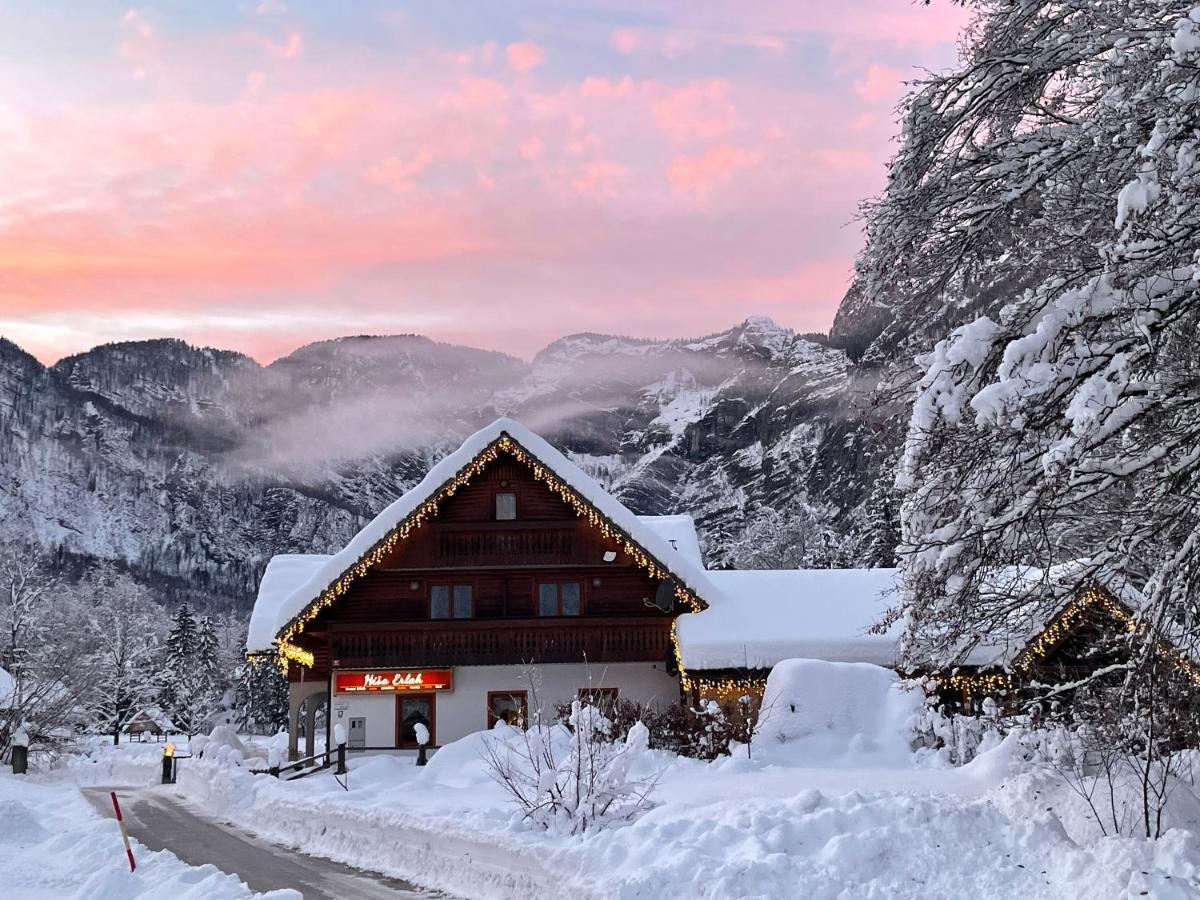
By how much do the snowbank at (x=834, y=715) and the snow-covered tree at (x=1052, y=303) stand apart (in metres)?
9.61

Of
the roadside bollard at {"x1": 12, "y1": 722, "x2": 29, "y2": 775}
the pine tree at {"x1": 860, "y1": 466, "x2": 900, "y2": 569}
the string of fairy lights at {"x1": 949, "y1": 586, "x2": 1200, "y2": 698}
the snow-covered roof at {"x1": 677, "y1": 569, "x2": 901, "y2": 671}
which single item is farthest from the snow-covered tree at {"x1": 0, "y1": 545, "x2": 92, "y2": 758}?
the pine tree at {"x1": 860, "y1": 466, "x2": 900, "y2": 569}

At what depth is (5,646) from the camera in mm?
61438

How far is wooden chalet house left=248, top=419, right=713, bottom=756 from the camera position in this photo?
2953 cm

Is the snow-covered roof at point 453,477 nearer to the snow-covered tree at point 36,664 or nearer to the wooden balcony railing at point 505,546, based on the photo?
the wooden balcony railing at point 505,546

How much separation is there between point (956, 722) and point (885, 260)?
11.7 metres

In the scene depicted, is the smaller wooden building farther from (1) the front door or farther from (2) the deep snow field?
(2) the deep snow field

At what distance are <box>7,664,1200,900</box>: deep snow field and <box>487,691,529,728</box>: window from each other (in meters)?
9.60

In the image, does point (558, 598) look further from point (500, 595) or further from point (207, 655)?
point (207, 655)

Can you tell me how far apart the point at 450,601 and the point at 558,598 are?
3017 millimetres

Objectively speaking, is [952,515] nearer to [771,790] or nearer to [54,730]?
[771,790]

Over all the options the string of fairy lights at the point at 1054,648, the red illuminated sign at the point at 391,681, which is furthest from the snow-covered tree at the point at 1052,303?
the red illuminated sign at the point at 391,681

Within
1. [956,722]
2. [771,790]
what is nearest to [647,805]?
[771,790]

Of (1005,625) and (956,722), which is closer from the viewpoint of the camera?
(1005,625)

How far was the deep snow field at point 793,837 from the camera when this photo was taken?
10195mm
